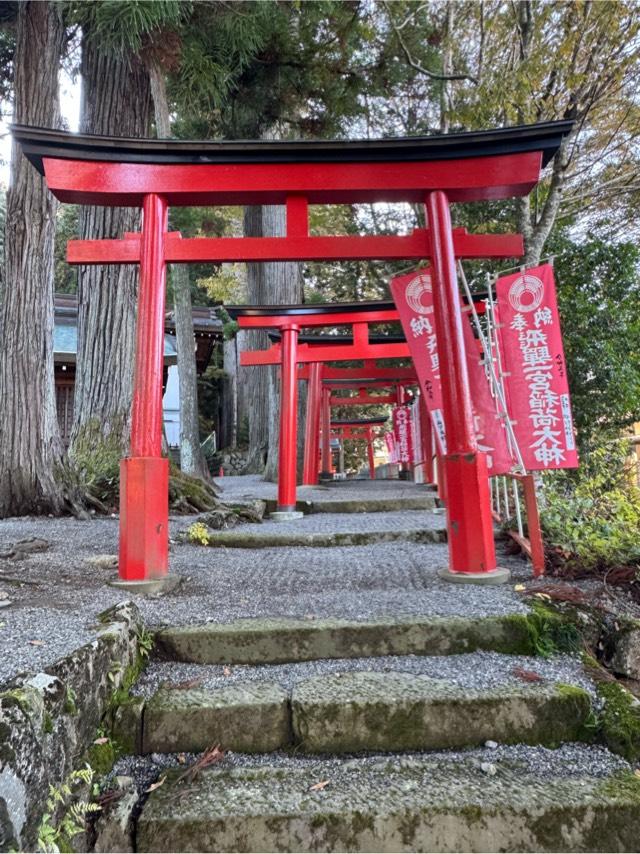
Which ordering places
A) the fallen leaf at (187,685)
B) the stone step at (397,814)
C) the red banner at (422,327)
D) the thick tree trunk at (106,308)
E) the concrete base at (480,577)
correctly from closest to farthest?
the stone step at (397,814)
the fallen leaf at (187,685)
the concrete base at (480,577)
the red banner at (422,327)
the thick tree trunk at (106,308)

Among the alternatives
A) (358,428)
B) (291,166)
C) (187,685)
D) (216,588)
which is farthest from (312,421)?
(358,428)

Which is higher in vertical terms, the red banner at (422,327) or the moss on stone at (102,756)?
the red banner at (422,327)

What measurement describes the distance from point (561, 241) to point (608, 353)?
→ 201 cm

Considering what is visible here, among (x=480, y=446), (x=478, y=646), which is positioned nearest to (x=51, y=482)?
(x=480, y=446)

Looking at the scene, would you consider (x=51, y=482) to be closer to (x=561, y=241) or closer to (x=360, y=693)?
(x=360, y=693)

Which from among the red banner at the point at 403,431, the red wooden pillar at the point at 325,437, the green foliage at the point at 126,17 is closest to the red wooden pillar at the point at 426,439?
the red banner at the point at 403,431

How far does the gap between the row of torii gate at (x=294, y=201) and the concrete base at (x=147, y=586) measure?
3.2 inches

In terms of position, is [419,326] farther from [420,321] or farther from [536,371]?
[536,371]

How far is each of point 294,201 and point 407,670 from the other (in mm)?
3183

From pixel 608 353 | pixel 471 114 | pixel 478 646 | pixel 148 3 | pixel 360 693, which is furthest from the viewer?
pixel 608 353

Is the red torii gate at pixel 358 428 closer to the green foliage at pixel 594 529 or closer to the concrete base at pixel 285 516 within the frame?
the concrete base at pixel 285 516

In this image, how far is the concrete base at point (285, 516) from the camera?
22.4 feet

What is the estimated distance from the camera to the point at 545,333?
3.80 meters

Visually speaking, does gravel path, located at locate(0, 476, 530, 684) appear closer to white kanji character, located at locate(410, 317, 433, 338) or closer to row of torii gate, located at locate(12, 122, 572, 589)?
row of torii gate, located at locate(12, 122, 572, 589)
